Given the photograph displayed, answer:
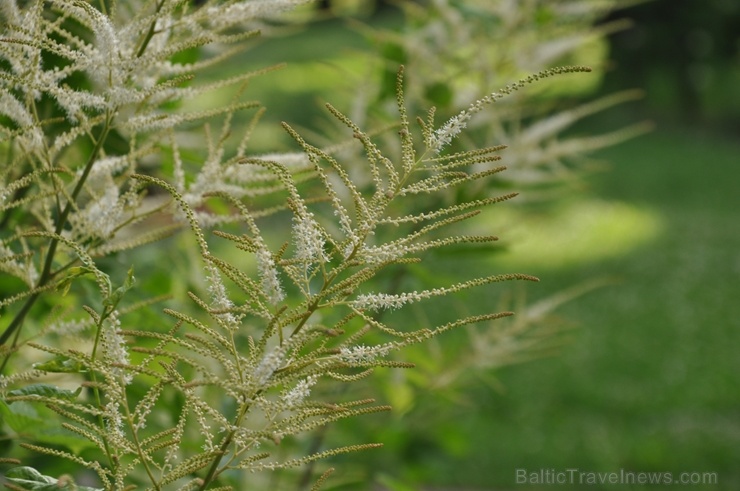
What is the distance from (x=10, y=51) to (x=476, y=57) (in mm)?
1692

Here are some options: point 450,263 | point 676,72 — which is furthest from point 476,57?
point 676,72

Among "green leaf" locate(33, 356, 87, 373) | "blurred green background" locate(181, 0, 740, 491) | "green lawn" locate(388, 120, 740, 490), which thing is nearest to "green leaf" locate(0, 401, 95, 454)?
"green leaf" locate(33, 356, 87, 373)

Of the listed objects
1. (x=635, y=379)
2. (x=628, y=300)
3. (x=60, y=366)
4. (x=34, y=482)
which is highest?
(x=628, y=300)

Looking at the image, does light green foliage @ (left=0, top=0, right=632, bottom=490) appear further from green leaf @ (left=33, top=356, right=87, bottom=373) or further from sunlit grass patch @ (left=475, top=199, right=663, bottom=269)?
sunlit grass patch @ (left=475, top=199, right=663, bottom=269)

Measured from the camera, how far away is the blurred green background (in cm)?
399

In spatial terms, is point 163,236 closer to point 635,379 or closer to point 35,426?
point 35,426

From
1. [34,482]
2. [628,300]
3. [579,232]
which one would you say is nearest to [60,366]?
[34,482]

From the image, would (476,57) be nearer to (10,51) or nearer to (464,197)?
(464,197)

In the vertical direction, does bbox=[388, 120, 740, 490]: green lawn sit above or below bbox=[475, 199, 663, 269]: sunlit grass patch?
below

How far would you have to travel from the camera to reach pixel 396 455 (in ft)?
12.1

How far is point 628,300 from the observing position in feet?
31.9

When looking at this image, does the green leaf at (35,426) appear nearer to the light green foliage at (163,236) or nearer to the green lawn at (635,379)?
the light green foliage at (163,236)

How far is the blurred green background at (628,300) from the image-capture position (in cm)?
399

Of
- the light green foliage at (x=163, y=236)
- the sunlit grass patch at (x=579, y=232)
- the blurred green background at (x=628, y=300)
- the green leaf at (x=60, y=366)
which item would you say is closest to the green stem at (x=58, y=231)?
the light green foliage at (x=163, y=236)
